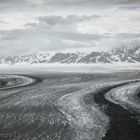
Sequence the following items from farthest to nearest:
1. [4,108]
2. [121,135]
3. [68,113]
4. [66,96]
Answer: [66,96] < [4,108] < [68,113] < [121,135]

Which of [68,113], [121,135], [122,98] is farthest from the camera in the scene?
[122,98]

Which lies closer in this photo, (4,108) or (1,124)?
(1,124)

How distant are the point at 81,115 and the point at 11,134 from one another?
8.29 metres

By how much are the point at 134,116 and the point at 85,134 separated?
7068 mm

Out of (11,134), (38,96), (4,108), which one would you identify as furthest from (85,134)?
(38,96)

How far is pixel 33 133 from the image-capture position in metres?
20.2

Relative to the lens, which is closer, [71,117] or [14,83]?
[71,117]

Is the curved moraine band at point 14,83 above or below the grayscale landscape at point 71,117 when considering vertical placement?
below

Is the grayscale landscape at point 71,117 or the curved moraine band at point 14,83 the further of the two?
the curved moraine band at point 14,83

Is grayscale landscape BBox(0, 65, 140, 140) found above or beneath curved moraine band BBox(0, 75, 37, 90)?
above

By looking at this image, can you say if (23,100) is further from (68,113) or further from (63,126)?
(63,126)

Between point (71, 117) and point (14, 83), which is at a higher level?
point (71, 117)

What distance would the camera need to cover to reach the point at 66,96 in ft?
126

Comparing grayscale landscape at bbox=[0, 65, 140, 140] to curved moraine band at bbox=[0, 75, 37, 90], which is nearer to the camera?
grayscale landscape at bbox=[0, 65, 140, 140]
